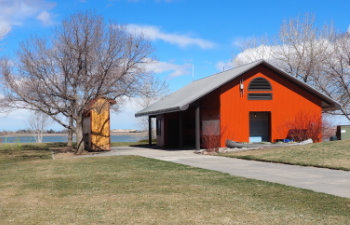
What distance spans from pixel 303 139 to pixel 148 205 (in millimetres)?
18954

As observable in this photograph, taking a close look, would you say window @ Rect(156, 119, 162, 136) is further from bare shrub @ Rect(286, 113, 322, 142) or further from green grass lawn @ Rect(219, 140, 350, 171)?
green grass lawn @ Rect(219, 140, 350, 171)

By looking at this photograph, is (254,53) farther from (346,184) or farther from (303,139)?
(346,184)

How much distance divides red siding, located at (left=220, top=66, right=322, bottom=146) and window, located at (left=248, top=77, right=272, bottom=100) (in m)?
0.23

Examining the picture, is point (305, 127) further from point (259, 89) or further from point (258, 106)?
point (259, 89)

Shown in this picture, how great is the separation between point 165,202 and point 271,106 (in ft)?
58.6

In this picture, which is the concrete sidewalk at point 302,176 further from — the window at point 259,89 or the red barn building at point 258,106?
the window at point 259,89

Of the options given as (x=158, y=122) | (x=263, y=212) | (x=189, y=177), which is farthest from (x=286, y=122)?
(x=263, y=212)

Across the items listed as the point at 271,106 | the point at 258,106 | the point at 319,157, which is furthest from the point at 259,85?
the point at 319,157

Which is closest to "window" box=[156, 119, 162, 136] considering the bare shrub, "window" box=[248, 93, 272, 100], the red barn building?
the red barn building

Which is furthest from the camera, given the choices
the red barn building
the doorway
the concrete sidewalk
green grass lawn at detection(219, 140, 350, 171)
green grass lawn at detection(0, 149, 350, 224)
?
the doorway

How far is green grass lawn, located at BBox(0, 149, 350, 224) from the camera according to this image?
246 inches

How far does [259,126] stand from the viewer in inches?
979

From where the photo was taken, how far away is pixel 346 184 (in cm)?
940

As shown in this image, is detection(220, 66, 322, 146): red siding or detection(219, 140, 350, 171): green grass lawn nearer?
detection(219, 140, 350, 171): green grass lawn
